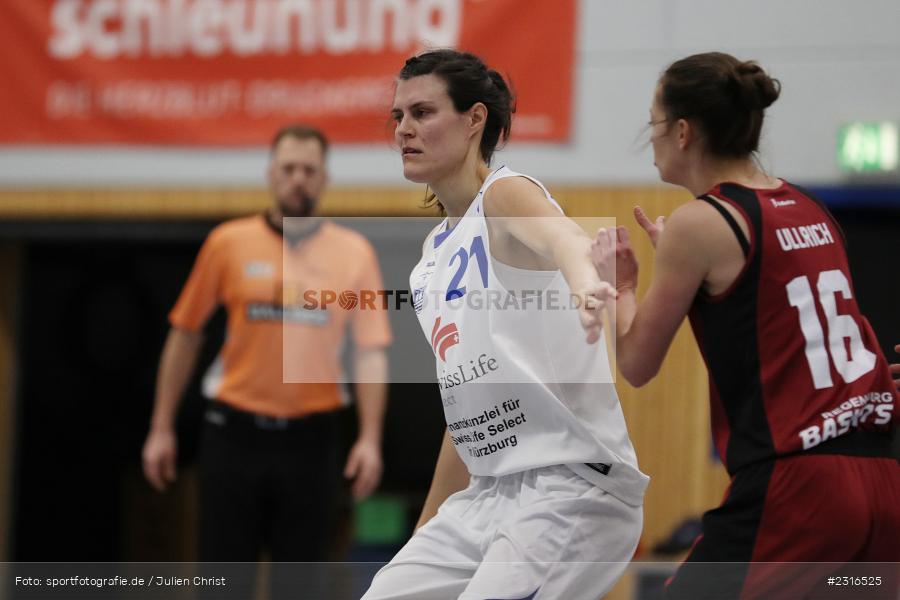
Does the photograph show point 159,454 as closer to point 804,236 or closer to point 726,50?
point 804,236

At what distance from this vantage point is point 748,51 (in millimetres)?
6652

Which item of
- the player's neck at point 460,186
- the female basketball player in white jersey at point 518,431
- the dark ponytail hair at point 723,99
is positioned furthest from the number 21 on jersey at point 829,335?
the player's neck at point 460,186

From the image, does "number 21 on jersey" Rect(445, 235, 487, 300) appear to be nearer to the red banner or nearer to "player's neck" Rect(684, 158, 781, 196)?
"player's neck" Rect(684, 158, 781, 196)

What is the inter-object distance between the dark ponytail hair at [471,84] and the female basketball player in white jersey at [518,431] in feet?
0.72

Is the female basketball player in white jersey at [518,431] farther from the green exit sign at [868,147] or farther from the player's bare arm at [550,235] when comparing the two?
the green exit sign at [868,147]

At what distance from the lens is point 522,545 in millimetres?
2953

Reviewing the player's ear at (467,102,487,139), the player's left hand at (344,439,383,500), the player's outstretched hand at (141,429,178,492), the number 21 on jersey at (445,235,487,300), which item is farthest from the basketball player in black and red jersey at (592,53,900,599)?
the player's outstretched hand at (141,429,178,492)

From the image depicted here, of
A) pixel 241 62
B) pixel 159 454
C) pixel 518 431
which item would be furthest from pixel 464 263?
pixel 241 62

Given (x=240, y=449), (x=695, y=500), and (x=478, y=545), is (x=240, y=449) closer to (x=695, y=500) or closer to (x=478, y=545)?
(x=478, y=545)

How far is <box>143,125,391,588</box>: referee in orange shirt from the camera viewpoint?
5219 mm

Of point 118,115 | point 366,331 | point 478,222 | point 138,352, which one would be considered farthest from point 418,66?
point 138,352

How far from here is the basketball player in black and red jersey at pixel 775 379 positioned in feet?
8.79

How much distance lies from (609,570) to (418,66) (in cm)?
153

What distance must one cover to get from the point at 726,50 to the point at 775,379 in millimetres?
4308
